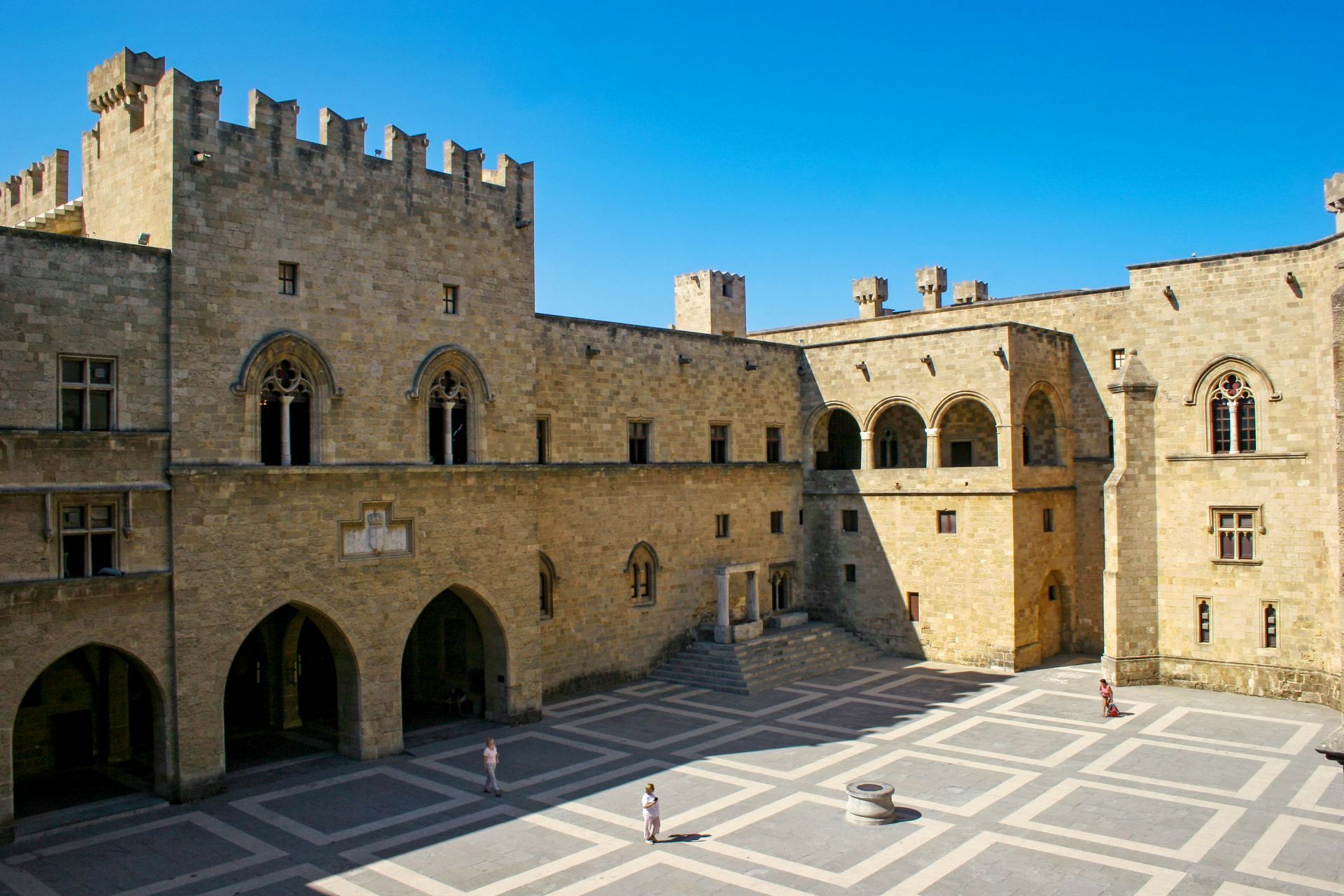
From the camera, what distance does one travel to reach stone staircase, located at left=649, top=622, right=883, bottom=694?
1097 inches

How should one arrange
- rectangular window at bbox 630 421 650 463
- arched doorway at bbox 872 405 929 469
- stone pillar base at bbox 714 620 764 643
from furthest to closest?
arched doorway at bbox 872 405 929 469 → stone pillar base at bbox 714 620 764 643 → rectangular window at bbox 630 421 650 463

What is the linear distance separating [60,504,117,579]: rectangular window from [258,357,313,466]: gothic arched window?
2.95 m

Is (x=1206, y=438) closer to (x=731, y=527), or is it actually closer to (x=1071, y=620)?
(x=1071, y=620)

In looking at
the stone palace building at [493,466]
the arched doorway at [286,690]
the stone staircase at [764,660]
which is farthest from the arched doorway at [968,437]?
the arched doorway at [286,690]

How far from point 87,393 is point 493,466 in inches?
332

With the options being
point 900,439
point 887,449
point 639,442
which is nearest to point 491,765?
point 639,442

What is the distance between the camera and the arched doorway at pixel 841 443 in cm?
3609

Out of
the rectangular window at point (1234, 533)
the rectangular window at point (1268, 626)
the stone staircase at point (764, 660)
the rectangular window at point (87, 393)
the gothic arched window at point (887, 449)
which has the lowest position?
the stone staircase at point (764, 660)

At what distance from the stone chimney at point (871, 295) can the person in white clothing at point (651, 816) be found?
26121mm

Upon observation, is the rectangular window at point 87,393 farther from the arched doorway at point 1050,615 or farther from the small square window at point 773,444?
the arched doorway at point 1050,615

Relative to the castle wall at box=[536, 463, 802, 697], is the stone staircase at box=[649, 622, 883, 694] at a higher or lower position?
lower

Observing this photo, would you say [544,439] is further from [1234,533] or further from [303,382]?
[1234,533]

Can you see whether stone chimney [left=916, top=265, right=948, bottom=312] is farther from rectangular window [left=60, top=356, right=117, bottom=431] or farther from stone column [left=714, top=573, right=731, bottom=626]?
rectangular window [left=60, top=356, right=117, bottom=431]

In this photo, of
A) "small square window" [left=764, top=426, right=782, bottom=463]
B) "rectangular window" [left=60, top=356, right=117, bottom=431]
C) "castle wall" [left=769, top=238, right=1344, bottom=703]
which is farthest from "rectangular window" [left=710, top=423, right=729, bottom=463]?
"rectangular window" [left=60, top=356, right=117, bottom=431]
